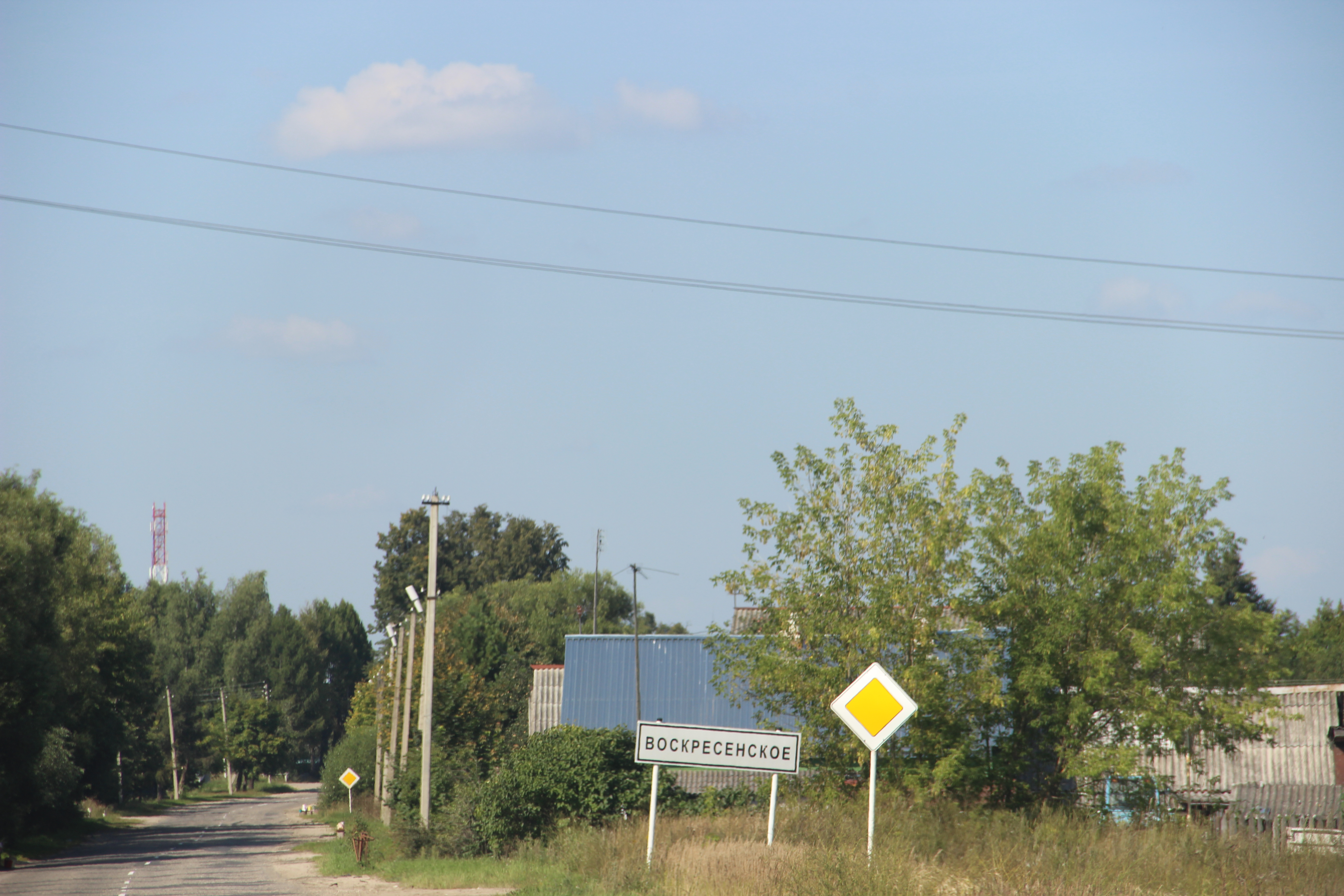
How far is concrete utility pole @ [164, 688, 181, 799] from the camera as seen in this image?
286 feet

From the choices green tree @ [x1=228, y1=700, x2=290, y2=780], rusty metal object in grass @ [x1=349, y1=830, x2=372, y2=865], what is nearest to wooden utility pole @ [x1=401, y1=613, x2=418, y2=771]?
rusty metal object in grass @ [x1=349, y1=830, x2=372, y2=865]

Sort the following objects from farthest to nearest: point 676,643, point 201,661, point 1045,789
A: point 201,661 → point 676,643 → point 1045,789

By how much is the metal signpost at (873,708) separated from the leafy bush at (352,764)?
48.5m

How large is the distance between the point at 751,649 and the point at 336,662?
323 ft

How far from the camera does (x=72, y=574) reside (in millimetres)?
43500

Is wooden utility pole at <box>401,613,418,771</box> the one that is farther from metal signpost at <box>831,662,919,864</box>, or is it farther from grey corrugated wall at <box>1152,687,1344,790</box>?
metal signpost at <box>831,662,919,864</box>

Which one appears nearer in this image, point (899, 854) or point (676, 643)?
point (899, 854)

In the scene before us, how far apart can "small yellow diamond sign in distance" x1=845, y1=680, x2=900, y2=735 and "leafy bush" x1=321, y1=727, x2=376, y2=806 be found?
4851 cm

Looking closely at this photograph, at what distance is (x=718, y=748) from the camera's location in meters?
15.0

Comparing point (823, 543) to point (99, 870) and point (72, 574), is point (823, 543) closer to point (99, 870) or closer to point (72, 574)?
point (99, 870)

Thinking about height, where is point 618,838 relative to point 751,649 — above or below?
below

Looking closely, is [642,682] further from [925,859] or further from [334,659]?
[334,659]

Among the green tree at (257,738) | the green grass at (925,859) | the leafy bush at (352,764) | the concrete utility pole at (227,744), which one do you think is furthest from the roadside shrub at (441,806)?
the green tree at (257,738)

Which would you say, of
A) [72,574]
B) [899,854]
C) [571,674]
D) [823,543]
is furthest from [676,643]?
[899,854]
